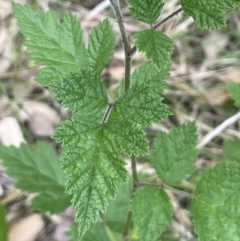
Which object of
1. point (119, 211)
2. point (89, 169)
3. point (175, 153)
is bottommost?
point (119, 211)

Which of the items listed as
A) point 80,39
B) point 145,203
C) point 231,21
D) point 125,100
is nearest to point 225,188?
point 145,203

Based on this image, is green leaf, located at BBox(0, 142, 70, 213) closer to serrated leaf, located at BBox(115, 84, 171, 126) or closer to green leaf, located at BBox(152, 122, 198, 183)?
green leaf, located at BBox(152, 122, 198, 183)

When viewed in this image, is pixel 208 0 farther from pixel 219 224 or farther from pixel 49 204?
pixel 49 204

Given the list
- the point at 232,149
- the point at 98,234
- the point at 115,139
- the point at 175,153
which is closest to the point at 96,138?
the point at 115,139

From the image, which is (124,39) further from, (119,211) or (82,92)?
(119,211)

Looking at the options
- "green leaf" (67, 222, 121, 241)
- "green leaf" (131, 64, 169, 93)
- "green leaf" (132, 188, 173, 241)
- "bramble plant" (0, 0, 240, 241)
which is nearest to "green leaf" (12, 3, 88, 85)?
"bramble plant" (0, 0, 240, 241)
